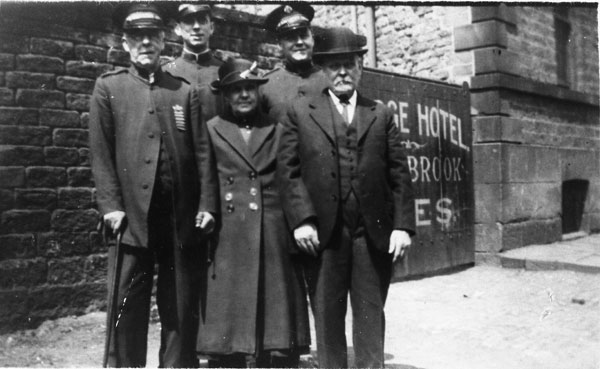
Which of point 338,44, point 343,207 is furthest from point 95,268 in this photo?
point 338,44

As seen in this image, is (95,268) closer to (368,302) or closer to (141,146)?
(141,146)

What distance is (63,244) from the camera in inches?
193

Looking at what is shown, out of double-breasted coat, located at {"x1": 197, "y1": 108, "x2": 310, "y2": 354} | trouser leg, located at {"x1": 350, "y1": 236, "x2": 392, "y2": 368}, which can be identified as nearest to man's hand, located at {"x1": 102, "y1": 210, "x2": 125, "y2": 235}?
double-breasted coat, located at {"x1": 197, "y1": 108, "x2": 310, "y2": 354}

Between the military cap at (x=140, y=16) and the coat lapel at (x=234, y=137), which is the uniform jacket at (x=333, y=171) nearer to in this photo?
the coat lapel at (x=234, y=137)

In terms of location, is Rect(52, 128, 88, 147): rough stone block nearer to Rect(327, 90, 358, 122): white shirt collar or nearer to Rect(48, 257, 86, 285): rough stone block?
Rect(48, 257, 86, 285): rough stone block

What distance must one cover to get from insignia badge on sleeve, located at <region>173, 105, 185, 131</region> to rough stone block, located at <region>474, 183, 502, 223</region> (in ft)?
18.1

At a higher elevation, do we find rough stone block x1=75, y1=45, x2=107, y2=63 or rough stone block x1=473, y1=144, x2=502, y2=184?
rough stone block x1=75, y1=45, x2=107, y2=63

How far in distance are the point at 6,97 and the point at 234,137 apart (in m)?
2.30

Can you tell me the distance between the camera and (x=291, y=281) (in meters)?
3.51

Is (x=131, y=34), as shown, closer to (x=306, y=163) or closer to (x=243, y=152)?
(x=243, y=152)

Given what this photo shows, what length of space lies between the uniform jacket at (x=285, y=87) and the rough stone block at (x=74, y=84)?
1.82m

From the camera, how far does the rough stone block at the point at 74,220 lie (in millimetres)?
4883

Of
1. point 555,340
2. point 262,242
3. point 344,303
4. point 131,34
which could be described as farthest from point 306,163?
point 555,340

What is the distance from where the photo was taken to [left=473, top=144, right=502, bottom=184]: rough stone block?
7910 mm
